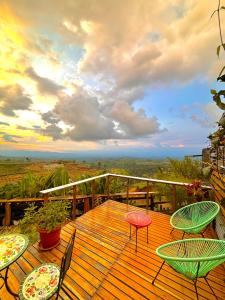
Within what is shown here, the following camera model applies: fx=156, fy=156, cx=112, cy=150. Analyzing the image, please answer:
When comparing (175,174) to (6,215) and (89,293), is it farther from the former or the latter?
(6,215)

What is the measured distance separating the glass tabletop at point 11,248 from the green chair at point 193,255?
5.02ft

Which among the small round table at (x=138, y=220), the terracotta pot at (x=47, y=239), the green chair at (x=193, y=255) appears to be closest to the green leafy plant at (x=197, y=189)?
the small round table at (x=138, y=220)

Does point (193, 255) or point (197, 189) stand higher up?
point (197, 189)

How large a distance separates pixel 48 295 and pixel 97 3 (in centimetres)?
516

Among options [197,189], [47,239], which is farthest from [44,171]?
[197,189]

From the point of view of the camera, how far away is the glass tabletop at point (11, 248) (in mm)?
1594

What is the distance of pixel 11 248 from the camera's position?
1.78 m

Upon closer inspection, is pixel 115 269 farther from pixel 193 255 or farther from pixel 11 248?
pixel 11 248

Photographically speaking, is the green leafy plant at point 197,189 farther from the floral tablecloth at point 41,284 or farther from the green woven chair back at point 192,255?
the floral tablecloth at point 41,284

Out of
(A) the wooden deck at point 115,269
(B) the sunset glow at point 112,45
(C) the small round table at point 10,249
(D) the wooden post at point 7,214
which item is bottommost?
(D) the wooden post at point 7,214

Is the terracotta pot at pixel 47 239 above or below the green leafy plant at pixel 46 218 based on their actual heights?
below

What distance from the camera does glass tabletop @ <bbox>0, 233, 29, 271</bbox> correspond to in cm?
159

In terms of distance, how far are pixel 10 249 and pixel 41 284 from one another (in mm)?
545

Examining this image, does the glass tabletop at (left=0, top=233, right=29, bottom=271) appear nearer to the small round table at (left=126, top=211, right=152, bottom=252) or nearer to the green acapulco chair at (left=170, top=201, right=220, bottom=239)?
the small round table at (left=126, top=211, right=152, bottom=252)
